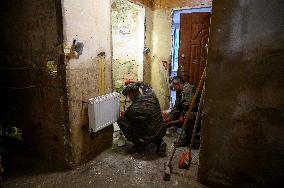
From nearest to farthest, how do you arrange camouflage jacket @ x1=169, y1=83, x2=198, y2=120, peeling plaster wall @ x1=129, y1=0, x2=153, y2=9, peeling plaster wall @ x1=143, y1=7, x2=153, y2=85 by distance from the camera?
1. camouflage jacket @ x1=169, y1=83, x2=198, y2=120
2. peeling plaster wall @ x1=129, y1=0, x2=153, y2=9
3. peeling plaster wall @ x1=143, y1=7, x2=153, y2=85

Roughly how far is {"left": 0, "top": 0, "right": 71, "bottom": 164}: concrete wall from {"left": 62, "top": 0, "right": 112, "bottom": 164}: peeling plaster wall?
0.35ft

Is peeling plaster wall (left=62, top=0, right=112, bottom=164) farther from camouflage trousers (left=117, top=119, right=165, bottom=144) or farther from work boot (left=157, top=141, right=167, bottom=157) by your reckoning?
work boot (left=157, top=141, right=167, bottom=157)

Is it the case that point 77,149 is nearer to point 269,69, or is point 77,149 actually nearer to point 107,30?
point 107,30

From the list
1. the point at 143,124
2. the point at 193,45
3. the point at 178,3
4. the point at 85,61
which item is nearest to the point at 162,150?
the point at 143,124

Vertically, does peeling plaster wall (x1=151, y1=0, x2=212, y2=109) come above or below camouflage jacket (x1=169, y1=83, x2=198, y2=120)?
above

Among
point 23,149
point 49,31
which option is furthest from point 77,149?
point 49,31

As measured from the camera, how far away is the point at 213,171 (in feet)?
9.82

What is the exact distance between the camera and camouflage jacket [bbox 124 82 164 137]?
12.8 feet

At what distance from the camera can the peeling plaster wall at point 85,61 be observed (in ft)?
10.2

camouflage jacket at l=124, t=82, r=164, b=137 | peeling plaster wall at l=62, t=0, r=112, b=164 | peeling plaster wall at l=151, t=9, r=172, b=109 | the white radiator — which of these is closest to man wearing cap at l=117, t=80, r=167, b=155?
camouflage jacket at l=124, t=82, r=164, b=137

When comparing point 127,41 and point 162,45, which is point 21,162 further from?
point 162,45

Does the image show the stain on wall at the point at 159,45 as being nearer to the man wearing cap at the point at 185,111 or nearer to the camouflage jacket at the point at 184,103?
the man wearing cap at the point at 185,111

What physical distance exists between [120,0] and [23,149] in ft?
13.1

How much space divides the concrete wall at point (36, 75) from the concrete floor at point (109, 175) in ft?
0.97
